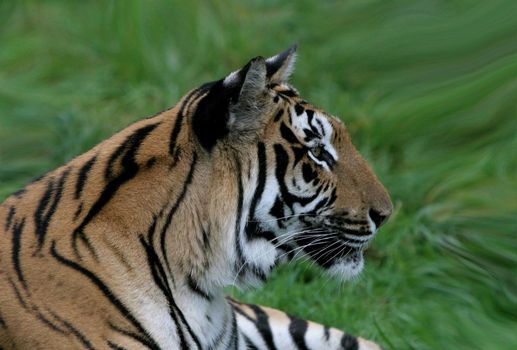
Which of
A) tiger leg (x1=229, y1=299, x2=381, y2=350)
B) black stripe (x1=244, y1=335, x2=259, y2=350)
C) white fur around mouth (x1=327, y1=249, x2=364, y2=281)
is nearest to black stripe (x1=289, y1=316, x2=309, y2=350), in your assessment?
tiger leg (x1=229, y1=299, x2=381, y2=350)

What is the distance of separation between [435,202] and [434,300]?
2.83 feet

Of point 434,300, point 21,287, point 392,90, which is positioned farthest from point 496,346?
point 392,90

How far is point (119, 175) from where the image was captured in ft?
9.70

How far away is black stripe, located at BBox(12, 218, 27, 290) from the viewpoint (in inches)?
114

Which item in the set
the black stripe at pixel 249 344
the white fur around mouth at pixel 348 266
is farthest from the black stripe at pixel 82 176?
the black stripe at pixel 249 344

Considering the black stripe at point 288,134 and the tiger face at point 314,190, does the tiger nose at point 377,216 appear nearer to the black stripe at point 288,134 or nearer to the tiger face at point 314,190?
the tiger face at point 314,190

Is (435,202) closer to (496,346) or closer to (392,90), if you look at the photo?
(392,90)

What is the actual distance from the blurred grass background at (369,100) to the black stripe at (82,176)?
4.49 feet

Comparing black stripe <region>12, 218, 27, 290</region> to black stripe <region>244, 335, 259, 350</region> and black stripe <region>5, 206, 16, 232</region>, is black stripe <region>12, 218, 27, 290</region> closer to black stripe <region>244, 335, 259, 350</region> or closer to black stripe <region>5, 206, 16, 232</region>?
black stripe <region>5, 206, 16, 232</region>

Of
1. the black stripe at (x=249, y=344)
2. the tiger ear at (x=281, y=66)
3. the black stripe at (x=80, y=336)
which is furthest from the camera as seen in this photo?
the black stripe at (x=249, y=344)

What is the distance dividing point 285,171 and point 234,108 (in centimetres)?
27

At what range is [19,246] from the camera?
2.95 m

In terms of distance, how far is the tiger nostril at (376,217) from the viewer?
320 cm

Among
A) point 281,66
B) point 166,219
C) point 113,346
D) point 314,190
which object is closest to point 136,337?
point 113,346
